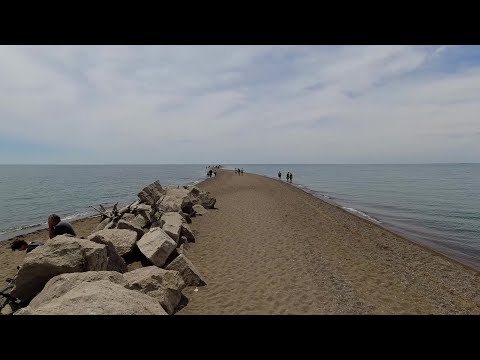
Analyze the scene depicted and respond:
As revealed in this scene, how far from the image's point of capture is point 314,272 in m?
11.2

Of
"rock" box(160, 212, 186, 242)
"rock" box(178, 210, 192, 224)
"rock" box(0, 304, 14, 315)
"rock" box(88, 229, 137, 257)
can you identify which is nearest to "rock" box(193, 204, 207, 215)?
"rock" box(178, 210, 192, 224)

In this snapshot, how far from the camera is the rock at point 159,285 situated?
24.4 feet

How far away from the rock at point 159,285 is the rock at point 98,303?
6.34ft

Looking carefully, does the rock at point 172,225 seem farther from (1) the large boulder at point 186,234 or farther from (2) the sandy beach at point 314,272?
(2) the sandy beach at point 314,272

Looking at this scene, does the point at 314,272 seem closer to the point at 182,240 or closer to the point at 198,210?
the point at 182,240

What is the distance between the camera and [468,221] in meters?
25.6

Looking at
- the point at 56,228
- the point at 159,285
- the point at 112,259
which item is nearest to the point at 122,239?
the point at 112,259

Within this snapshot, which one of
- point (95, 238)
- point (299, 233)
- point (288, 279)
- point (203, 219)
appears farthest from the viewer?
point (203, 219)

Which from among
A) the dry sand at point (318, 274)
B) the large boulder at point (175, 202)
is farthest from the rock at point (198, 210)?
the dry sand at point (318, 274)

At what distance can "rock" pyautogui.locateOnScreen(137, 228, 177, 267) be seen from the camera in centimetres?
993

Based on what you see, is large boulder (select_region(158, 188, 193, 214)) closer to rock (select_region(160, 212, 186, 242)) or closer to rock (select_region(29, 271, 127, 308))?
rock (select_region(160, 212, 186, 242))
